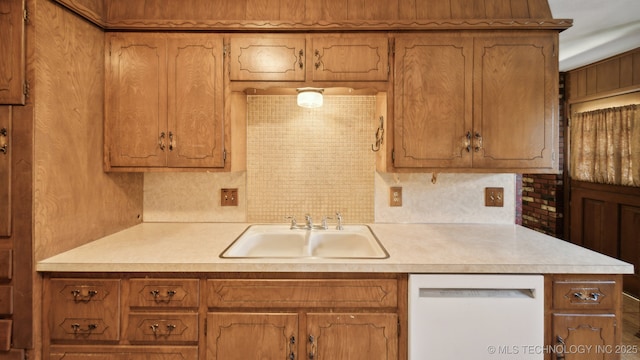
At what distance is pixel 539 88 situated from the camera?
1.68 meters

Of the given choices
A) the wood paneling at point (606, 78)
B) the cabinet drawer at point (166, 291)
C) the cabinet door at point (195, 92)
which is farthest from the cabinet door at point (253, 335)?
the wood paneling at point (606, 78)

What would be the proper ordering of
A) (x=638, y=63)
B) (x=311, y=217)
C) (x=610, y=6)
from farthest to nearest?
(x=638, y=63) → (x=610, y=6) → (x=311, y=217)

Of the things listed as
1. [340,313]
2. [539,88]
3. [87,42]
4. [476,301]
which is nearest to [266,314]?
[340,313]

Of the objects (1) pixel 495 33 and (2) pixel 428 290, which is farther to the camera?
(1) pixel 495 33

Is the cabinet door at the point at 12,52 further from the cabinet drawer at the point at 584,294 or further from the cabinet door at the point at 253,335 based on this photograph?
the cabinet drawer at the point at 584,294

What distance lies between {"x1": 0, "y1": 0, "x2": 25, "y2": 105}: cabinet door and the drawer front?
810 mm

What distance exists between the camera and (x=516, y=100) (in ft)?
5.55

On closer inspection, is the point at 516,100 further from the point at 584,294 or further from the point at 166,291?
the point at 166,291

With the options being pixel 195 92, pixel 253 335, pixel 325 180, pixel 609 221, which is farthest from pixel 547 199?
pixel 195 92

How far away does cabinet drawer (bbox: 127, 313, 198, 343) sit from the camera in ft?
4.43

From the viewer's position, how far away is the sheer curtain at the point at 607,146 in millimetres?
2953

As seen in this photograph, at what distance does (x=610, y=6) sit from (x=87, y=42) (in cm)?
344

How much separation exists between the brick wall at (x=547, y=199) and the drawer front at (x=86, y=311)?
392 cm

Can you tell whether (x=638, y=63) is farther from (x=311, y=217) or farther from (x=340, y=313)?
(x=340, y=313)
